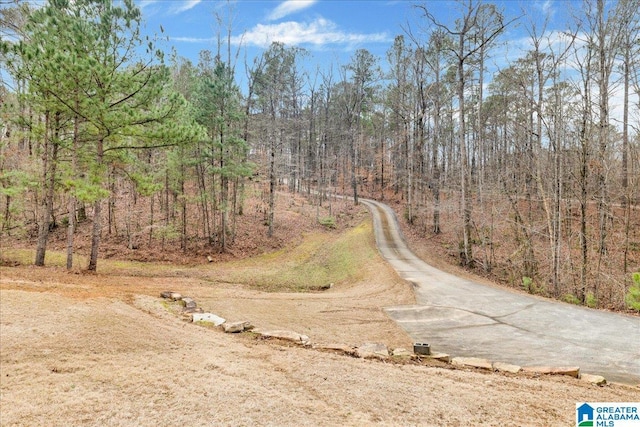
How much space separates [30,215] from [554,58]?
29.5 m

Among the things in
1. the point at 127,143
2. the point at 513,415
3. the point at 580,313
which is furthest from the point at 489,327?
the point at 127,143

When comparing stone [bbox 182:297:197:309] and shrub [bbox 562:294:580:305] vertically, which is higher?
stone [bbox 182:297:197:309]

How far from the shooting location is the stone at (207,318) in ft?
22.9

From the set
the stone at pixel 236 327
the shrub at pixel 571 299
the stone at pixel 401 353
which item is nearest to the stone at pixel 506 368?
the stone at pixel 401 353

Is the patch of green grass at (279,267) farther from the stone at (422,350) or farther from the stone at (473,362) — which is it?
the stone at (473,362)

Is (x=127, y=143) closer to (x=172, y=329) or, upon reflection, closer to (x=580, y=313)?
(x=172, y=329)

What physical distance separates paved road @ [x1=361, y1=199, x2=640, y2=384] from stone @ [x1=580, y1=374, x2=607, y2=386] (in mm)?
406

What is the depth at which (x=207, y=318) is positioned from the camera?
7156 millimetres

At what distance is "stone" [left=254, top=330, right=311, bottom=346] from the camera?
19.8 feet

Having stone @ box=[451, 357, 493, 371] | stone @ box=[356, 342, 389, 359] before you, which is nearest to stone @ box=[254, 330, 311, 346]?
stone @ box=[356, 342, 389, 359]

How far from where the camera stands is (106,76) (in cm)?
989

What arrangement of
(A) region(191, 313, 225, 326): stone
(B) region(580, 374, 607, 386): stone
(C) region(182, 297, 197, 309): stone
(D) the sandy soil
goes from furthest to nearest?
(C) region(182, 297, 197, 309): stone, (A) region(191, 313, 225, 326): stone, (B) region(580, 374, 607, 386): stone, (D) the sandy soil

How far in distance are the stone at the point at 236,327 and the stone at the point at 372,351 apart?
7.78ft

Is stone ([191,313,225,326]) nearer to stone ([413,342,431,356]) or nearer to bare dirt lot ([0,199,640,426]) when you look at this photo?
bare dirt lot ([0,199,640,426])
